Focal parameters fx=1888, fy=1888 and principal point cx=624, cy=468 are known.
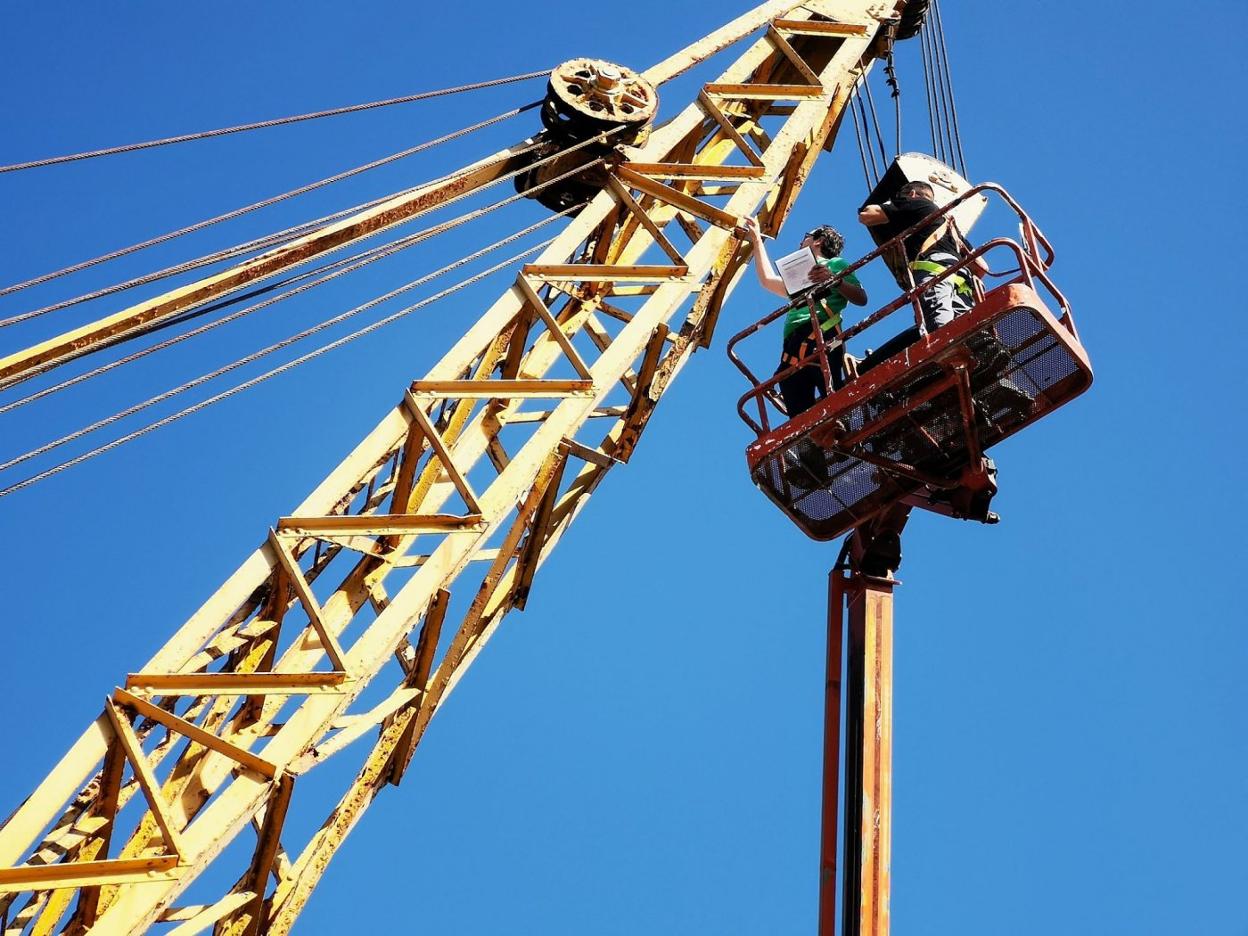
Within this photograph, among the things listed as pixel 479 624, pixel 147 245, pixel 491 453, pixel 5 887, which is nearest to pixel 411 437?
pixel 491 453

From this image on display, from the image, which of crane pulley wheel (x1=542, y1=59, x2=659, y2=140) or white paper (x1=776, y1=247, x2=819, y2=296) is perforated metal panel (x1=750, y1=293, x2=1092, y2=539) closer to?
white paper (x1=776, y1=247, x2=819, y2=296)

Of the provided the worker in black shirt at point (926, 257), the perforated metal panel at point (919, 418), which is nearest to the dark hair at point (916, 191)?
the worker in black shirt at point (926, 257)

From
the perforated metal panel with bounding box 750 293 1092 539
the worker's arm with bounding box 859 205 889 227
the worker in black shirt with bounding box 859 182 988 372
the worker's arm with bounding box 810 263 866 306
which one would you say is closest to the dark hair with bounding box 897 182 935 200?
the worker in black shirt with bounding box 859 182 988 372

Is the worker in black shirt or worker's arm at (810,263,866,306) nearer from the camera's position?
the worker in black shirt

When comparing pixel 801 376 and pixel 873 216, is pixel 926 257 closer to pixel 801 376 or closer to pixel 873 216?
pixel 873 216

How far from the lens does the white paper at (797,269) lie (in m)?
14.8

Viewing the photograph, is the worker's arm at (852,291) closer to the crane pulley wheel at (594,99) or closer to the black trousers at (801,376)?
the black trousers at (801,376)

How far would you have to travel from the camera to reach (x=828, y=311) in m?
15.3

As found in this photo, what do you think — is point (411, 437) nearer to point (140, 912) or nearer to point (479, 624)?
point (479, 624)

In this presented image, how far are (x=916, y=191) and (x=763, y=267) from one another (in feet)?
4.92

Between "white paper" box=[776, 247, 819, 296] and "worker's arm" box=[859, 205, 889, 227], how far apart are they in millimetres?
868

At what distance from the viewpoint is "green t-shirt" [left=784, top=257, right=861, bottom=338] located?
15305 mm

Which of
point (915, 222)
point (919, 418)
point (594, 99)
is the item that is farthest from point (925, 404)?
point (594, 99)

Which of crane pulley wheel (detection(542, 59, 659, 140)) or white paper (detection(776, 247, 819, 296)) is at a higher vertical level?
crane pulley wheel (detection(542, 59, 659, 140))
